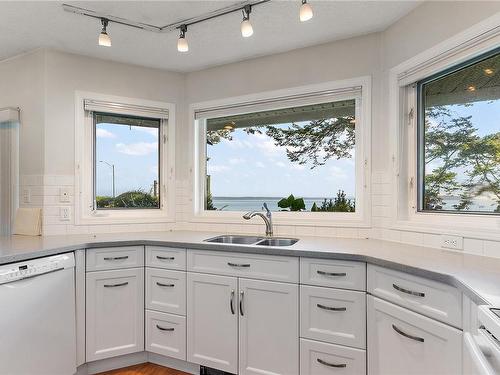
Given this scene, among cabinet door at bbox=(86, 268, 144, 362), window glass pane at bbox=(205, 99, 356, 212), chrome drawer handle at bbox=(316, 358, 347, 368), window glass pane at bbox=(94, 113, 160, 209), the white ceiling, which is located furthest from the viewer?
window glass pane at bbox=(94, 113, 160, 209)

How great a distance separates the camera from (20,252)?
74.4 inches

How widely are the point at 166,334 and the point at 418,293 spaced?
1.72m

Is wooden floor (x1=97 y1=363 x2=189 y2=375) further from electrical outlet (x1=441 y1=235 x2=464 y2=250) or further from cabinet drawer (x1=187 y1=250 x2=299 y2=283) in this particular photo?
electrical outlet (x1=441 y1=235 x2=464 y2=250)

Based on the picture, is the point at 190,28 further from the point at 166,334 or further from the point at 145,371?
the point at 145,371

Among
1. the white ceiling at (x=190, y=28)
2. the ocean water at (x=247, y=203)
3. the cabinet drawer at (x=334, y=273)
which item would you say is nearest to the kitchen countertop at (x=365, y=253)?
the cabinet drawer at (x=334, y=273)

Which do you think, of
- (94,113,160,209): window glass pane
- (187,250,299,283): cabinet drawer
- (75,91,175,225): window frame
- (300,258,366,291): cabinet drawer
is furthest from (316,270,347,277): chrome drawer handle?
(94,113,160,209): window glass pane

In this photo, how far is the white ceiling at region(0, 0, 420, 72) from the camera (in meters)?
2.15

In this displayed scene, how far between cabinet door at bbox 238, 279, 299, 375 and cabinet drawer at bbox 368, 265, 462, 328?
0.48 metres

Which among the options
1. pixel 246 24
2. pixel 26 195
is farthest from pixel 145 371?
pixel 246 24

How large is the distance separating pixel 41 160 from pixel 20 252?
1053mm

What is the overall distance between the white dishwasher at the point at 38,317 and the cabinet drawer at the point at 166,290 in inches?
19.6

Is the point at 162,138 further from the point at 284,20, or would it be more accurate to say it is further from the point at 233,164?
the point at 284,20

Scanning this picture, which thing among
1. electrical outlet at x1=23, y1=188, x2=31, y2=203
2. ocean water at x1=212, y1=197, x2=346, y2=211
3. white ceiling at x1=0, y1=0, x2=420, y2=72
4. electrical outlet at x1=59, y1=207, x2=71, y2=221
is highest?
white ceiling at x1=0, y1=0, x2=420, y2=72

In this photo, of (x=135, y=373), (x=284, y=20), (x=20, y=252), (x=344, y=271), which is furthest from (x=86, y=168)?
(x=344, y=271)
